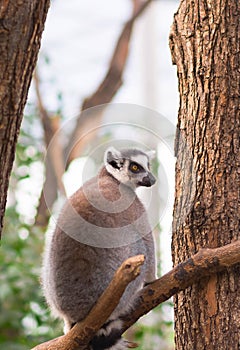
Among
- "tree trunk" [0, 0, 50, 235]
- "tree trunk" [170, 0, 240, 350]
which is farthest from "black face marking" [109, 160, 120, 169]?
"tree trunk" [0, 0, 50, 235]

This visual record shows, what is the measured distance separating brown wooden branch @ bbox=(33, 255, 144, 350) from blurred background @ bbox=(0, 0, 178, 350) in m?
0.44

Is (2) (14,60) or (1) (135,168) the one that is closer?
(2) (14,60)

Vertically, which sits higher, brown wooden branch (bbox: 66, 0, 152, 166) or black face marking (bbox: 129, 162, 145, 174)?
black face marking (bbox: 129, 162, 145, 174)

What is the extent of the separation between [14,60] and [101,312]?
98cm

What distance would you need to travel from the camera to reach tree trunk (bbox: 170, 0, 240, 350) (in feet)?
7.85

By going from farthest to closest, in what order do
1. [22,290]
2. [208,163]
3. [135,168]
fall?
[22,290] < [135,168] < [208,163]

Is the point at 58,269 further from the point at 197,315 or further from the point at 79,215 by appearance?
the point at 197,315

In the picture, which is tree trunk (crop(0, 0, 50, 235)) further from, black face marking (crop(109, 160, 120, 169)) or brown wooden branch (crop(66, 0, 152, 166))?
brown wooden branch (crop(66, 0, 152, 166))

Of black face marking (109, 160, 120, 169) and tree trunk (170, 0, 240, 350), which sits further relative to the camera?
black face marking (109, 160, 120, 169)

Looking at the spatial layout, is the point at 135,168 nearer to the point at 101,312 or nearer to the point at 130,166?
the point at 130,166

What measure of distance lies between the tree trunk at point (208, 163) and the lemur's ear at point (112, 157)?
0.25 m

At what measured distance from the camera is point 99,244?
2.53 m

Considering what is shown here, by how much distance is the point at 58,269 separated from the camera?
254cm

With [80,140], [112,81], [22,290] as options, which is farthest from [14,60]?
[112,81]
